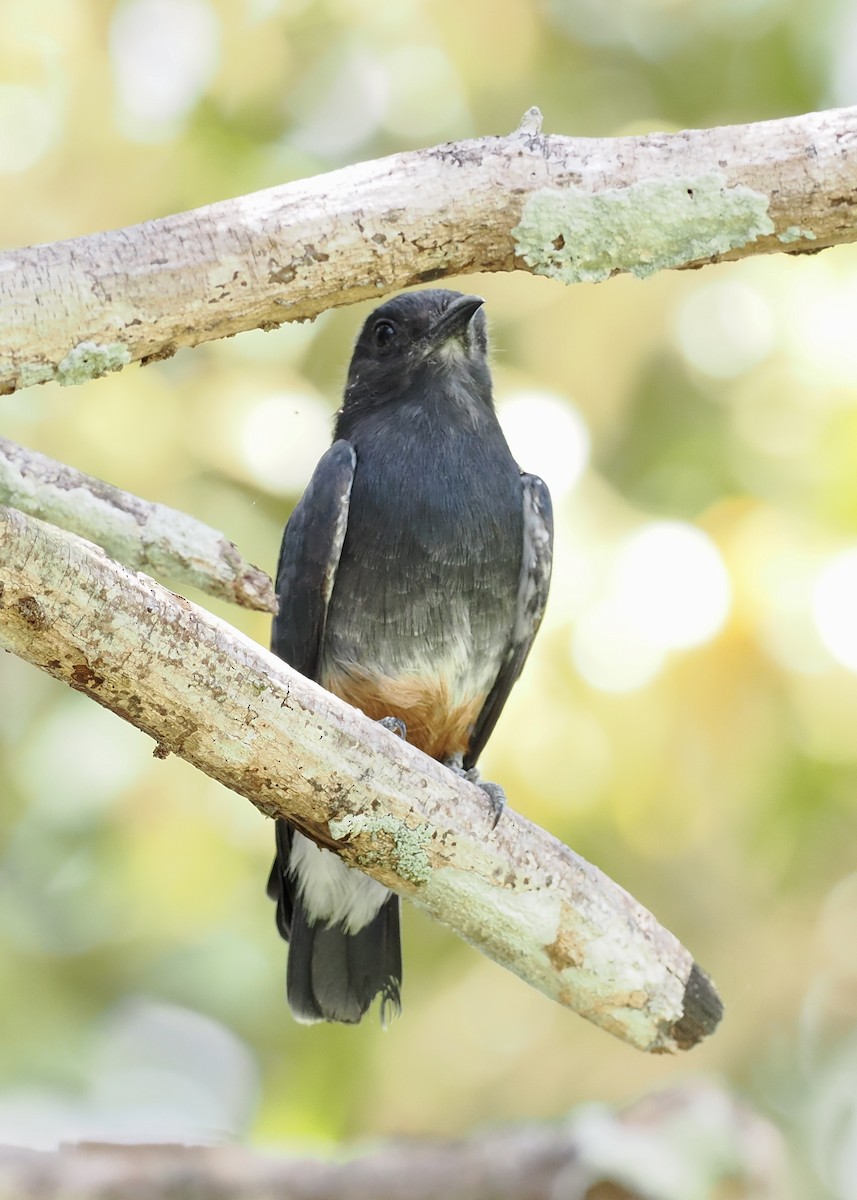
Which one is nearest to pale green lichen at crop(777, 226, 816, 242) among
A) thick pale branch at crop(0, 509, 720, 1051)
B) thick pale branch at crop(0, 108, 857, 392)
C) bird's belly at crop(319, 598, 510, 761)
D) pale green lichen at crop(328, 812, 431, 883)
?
thick pale branch at crop(0, 108, 857, 392)

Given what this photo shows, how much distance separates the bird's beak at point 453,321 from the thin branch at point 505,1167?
8.02 feet

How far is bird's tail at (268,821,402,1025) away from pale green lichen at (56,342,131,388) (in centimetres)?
230

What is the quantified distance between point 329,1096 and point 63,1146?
164cm

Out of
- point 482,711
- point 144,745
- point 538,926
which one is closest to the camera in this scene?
point 538,926

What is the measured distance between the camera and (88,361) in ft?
9.30

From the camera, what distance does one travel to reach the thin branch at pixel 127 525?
2.79 metres

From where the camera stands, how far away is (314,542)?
4.62 meters

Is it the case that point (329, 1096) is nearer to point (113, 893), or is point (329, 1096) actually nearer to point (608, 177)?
point (113, 893)

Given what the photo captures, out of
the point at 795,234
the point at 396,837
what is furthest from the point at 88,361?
the point at 795,234

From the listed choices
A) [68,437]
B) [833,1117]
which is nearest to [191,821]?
[68,437]

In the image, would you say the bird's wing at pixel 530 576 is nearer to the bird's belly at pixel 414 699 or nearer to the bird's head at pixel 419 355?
the bird's belly at pixel 414 699

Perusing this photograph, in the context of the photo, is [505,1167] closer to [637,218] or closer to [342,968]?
[342,968]

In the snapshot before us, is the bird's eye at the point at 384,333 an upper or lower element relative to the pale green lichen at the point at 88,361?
upper

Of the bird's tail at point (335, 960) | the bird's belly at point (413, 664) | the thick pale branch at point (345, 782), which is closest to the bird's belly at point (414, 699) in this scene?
the bird's belly at point (413, 664)
